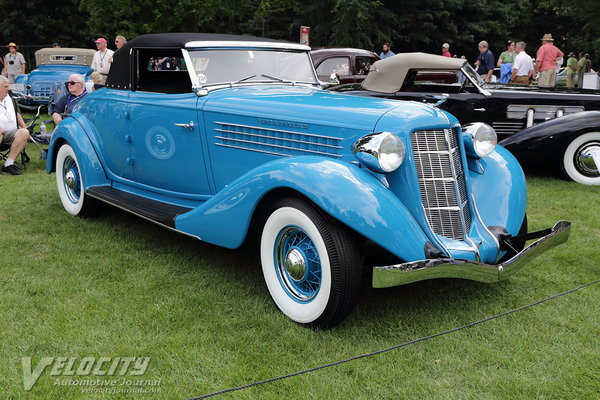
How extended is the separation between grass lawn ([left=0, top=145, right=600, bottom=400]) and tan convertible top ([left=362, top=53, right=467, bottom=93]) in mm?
3537

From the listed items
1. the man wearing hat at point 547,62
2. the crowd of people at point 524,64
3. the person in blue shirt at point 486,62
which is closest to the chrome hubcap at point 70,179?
the crowd of people at point 524,64

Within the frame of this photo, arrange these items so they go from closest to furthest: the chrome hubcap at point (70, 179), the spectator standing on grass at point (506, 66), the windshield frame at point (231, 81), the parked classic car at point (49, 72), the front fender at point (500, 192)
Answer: the front fender at point (500, 192)
the windshield frame at point (231, 81)
the chrome hubcap at point (70, 179)
the parked classic car at point (49, 72)
the spectator standing on grass at point (506, 66)

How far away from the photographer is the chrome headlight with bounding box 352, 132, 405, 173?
2.95 m

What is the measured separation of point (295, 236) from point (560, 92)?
6.11 meters

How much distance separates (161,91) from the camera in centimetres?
473

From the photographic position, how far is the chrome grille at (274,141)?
3334 mm

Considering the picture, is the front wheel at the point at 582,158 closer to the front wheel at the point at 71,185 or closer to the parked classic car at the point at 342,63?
the parked classic car at the point at 342,63

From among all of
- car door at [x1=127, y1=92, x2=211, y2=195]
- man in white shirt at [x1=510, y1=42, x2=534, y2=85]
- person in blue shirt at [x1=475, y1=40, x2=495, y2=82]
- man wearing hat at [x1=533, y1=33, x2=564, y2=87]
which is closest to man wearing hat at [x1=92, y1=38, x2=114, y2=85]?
car door at [x1=127, y1=92, x2=211, y2=195]

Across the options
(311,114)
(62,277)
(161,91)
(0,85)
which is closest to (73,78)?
(0,85)

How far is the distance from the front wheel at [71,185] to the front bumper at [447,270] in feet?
11.4

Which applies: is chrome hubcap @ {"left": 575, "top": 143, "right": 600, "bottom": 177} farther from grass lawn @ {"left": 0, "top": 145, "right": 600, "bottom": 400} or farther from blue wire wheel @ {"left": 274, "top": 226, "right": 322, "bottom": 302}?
blue wire wheel @ {"left": 274, "top": 226, "right": 322, "bottom": 302}

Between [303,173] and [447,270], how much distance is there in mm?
950

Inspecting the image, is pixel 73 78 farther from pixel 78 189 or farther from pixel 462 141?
pixel 462 141

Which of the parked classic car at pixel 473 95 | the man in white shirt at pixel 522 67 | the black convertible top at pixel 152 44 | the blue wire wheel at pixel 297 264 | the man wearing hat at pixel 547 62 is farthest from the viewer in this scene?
the man wearing hat at pixel 547 62
